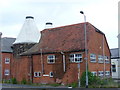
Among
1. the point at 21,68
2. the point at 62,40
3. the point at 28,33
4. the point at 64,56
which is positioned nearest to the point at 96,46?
the point at 64,56

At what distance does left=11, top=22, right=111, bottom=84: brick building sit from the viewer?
Answer: 32.9 metres

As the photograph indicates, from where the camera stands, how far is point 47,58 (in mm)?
36031

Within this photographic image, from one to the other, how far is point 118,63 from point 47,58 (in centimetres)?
2063

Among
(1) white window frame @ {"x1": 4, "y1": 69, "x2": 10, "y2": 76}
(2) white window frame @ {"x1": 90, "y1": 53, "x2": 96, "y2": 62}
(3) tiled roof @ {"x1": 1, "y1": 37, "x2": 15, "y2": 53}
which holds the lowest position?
(1) white window frame @ {"x1": 4, "y1": 69, "x2": 10, "y2": 76}

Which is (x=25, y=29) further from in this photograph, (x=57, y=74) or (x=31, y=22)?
(x=57, y=74)

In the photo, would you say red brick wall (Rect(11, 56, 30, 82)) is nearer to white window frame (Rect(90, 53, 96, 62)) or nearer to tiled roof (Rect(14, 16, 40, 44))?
tiled roof (Rect(14, 16, 40, 44))

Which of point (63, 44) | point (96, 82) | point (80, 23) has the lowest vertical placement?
point (96, 82)

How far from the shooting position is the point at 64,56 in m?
33.9

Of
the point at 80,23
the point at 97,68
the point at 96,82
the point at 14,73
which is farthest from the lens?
the point at 14,73

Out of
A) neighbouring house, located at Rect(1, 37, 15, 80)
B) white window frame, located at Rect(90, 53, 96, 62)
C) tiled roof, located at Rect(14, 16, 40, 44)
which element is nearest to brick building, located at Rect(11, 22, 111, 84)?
white window frame, located at Rect(90, 53, 96, 62)

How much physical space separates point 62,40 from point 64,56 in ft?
11.6

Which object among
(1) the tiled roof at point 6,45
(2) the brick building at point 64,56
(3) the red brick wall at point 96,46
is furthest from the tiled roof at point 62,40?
A: (1) the tiled roof at point 6,45

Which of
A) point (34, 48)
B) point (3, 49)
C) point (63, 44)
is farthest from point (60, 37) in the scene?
point (3, 49)

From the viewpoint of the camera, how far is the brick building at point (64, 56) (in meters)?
32.9
